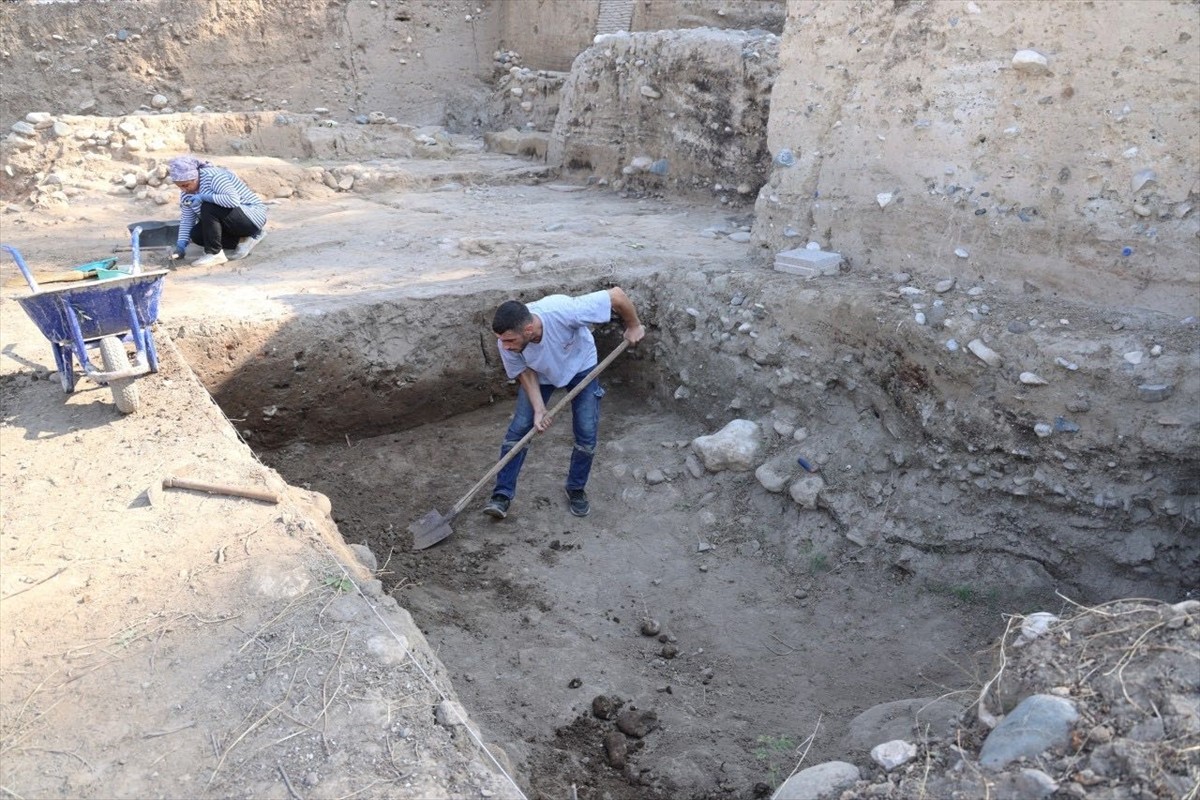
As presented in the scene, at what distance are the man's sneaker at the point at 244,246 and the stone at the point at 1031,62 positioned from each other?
523cm

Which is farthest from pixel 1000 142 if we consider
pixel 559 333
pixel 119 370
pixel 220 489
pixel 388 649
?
pixel 119 370

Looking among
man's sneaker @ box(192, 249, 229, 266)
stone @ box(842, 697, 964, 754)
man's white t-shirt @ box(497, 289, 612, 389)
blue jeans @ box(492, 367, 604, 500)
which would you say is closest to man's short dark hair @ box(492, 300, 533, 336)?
man's white t-shirt @ box(497, 289, 612, 389)

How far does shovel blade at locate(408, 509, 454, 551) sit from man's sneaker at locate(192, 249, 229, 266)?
2834 mm

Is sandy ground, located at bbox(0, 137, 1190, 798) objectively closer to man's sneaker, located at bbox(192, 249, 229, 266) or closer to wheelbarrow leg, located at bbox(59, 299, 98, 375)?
man's sneaker, located at bbox(192, 249, 229, 266)

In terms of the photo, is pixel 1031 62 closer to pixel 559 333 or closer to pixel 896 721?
pixel 559 333

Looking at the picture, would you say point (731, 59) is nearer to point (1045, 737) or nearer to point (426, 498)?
point (426, 498)

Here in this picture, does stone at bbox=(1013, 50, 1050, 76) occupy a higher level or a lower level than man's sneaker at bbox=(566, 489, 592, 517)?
higher

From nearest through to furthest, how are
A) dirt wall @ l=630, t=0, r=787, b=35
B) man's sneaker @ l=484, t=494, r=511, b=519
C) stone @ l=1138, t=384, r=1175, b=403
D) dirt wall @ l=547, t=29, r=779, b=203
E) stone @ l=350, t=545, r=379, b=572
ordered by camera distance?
stone @ l=1138, t=384, r=1175, b=403, stone @ l=350, t=545, r=379, b=572, man's sneaker @ l=484, t=494, r=511, b=519, dirt wall @ l=547, t=29, r=779, b=203, dirt wall @ l=630, t=0, r=787, b=35

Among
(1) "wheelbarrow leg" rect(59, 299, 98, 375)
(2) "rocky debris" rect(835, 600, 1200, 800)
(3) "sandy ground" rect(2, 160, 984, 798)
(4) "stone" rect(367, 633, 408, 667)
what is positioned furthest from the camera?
(1) "wheelbarrow leg" rect(59, 299, 98, 375)

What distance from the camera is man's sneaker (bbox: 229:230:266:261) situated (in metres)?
6.72

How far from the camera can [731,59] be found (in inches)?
301

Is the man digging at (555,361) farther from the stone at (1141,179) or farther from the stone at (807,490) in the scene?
the stone at (1141,179)

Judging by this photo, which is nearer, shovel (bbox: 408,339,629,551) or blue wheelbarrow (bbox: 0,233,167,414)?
blue wheelbarrow (bbox: 0,233,167,414)

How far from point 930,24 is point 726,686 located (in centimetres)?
356
